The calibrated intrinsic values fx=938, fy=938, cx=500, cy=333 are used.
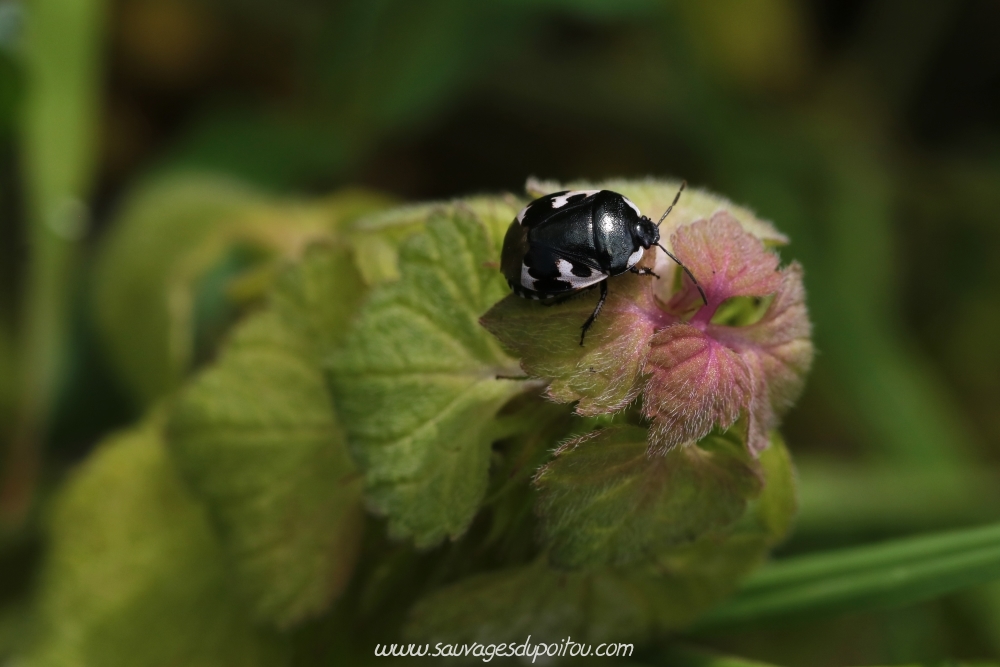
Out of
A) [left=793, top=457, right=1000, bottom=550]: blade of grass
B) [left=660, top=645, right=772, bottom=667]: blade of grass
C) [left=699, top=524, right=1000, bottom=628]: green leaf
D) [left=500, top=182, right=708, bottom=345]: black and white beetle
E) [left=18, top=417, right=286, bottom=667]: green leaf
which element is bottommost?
[left=793, top=457, right=1000, bottom=550]: blade of grass

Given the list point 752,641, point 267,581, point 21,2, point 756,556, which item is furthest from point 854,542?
point 21,2

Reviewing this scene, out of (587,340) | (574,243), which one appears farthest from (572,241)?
(587,340)

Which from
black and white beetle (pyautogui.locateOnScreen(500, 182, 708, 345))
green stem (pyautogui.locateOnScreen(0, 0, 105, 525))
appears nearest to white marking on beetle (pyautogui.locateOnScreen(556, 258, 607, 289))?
black and white beetle (pyautogui.locateOnScreen(500, 182, 708, 345))

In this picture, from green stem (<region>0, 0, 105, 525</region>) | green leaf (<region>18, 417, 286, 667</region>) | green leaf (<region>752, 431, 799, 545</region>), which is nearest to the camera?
green leaf (<region>752, 431, 799, 545</region>)

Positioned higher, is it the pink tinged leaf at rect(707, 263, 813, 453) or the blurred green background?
the pink tinged leaf at rect(707, 263, 813, 453)

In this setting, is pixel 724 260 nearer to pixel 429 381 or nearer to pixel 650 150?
pixel 429 381

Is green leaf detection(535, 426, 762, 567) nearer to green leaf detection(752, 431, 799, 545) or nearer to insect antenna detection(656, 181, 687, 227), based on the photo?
green leaf detection(752, 431, 799, 545)

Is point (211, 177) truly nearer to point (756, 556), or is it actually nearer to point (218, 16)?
A: point (218, 16)
